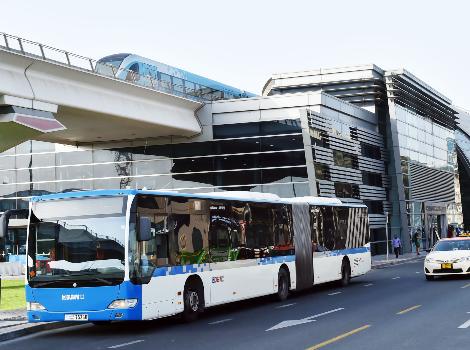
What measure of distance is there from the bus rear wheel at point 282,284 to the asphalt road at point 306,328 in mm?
278

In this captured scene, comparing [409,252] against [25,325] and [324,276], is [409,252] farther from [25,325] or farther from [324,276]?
[25,325]

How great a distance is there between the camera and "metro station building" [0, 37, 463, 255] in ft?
165

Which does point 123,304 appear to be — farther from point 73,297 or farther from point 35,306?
point 35,306

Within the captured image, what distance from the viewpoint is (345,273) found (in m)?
28.2

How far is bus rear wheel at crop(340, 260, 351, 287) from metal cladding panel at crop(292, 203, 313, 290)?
3345 mm

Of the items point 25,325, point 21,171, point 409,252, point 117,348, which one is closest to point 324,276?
point 25,325

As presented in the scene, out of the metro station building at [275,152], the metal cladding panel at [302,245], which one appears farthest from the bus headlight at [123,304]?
the metro station building at [275,152]

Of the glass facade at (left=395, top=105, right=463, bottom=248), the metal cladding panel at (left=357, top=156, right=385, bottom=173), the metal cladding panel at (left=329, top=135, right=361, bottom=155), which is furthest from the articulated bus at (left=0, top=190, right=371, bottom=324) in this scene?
the glass facade at (left=395, top=105, right=463, bottom=248)

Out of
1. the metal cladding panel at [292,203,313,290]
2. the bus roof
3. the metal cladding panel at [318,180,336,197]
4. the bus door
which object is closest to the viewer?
the bus roof

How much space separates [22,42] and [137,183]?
21.5 m

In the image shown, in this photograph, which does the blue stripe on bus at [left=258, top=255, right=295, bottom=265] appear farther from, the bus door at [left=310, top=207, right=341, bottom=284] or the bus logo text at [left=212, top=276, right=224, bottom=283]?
the bus logo text at [left=212, top=276, right=224, bottom=283]

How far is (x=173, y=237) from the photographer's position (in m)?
16.9

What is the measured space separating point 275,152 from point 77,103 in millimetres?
Answer: 15788

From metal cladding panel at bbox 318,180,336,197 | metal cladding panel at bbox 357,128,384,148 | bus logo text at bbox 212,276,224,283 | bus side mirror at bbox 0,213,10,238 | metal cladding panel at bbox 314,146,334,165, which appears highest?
metal cladding panel at bbox 357,128,384,148
